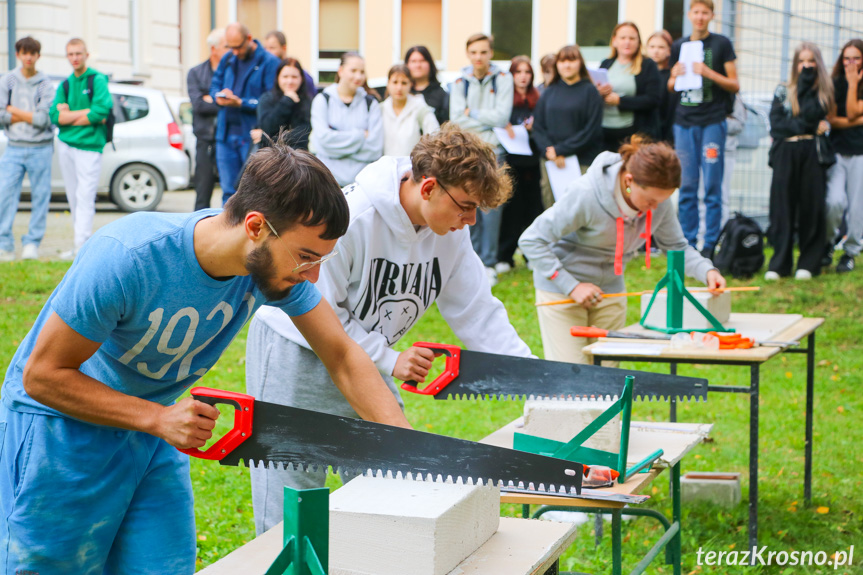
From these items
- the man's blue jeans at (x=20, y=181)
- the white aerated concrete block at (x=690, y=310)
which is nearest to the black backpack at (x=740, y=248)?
the white aerated concrete block at (x=690, y=310)

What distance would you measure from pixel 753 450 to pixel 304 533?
3.33m

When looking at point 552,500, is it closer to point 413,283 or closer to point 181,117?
point 413,283

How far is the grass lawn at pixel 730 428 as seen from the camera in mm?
5188

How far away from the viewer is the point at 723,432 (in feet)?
23.1

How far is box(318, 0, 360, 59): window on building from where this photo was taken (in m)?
26.8

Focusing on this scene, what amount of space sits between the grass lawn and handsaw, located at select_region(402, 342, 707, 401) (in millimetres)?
1423

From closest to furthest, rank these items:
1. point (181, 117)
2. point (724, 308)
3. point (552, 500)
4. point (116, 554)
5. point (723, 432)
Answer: point (116, 554), point (552, 500), point (724, 308), point (723, 432), point (181, 117)

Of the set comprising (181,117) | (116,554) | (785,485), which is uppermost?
(181,117)

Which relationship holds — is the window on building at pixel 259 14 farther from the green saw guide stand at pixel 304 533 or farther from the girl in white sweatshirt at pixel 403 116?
the green saw guide stand at pixel 304 533

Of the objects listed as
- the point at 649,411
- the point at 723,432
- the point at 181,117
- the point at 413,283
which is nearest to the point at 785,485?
the point at 723,432

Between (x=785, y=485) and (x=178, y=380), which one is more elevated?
(x=178, y=380)

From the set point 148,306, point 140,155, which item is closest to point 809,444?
point 148,306

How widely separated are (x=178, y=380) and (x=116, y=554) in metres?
0.54

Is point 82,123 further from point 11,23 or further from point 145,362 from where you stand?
point 11,23
